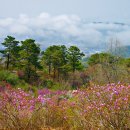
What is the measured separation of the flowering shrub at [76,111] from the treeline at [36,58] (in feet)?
94.4

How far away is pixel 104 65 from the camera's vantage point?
1226 inches

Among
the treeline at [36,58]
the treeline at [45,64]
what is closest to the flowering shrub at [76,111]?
the treeline at [45,64]

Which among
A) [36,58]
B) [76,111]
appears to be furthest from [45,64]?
[76,111]

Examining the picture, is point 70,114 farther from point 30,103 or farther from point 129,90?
point 129,90

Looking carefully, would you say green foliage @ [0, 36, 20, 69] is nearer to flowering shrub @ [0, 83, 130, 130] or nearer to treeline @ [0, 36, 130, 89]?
treeline @ [0, 36, 130, 89]

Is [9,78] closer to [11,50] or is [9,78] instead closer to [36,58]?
[36,58]

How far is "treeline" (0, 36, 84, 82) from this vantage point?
4003cm

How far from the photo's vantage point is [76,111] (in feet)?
25.8

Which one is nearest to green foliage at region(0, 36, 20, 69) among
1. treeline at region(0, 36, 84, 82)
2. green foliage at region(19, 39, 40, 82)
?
treeline at region(0, 36, 84, 82)

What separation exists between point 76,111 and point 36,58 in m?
34.0

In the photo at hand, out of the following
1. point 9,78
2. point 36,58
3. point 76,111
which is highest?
point 36,58

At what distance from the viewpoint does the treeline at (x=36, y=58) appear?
40031mm

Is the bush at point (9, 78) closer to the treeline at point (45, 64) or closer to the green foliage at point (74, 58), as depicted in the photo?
the treeline at point (45, 64)

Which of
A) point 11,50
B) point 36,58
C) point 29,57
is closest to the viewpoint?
point 29,57
